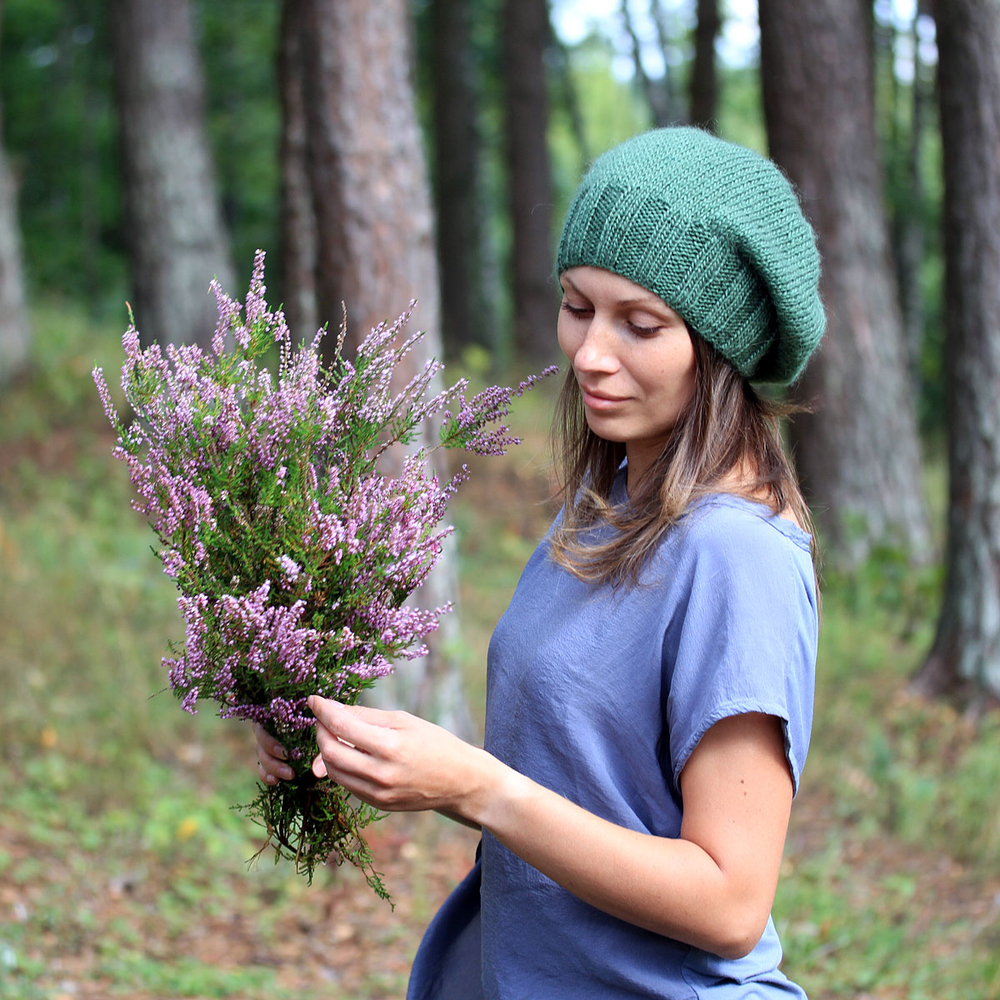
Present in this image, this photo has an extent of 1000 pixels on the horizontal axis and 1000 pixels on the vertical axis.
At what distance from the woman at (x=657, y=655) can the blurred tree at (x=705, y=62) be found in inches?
432

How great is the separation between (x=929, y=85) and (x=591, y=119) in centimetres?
2039

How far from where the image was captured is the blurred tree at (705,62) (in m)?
11.9

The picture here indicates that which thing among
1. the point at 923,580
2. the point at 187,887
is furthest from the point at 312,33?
the point at 923,580

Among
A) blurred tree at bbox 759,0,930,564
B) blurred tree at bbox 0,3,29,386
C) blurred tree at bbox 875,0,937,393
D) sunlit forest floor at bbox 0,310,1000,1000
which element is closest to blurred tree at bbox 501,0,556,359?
blurred tree at bbox 875,0,937,393

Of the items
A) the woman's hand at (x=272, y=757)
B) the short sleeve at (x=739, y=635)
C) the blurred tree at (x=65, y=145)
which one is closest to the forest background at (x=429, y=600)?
the short sleeve at (x=739, y=635)

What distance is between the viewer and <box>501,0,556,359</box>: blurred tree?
519 inches

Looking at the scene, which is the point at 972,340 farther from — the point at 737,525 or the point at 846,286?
the point at 737,525

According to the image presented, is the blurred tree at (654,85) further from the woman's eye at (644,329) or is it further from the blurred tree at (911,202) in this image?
the woman's eye at (644,329)

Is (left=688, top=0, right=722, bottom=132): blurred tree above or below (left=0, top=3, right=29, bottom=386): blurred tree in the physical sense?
above

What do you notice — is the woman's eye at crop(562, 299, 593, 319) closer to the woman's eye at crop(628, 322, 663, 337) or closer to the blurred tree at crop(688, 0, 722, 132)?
the woman's eye at crop(628, 322, 663, 337)

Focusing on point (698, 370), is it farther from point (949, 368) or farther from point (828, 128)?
point (828, 128)

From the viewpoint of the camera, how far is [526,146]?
1347 centimetres

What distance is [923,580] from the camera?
23.1 ft

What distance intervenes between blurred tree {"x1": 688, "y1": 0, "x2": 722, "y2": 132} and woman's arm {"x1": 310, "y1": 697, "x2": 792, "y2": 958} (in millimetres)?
11435
